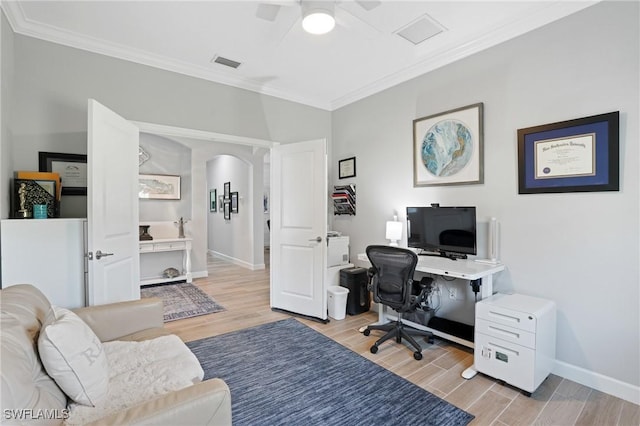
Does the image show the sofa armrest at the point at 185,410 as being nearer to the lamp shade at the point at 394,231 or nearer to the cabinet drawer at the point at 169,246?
the lamp shade at the point at 394,231

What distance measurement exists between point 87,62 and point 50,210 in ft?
4.70

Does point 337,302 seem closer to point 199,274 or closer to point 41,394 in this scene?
point 41,394

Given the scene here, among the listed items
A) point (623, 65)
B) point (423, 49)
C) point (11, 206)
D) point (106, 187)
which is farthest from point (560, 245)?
point (11, 206)

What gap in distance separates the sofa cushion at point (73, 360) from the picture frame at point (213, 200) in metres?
7.12

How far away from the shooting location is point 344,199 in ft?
14.2

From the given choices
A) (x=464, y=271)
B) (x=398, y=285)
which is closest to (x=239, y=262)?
(x=398, y=285)

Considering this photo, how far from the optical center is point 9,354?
1.07m

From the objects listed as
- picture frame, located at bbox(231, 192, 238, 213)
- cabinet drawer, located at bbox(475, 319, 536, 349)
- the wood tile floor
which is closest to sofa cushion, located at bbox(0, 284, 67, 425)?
the wood tile floor

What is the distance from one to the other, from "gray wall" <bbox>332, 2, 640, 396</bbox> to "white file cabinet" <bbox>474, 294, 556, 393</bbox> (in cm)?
24

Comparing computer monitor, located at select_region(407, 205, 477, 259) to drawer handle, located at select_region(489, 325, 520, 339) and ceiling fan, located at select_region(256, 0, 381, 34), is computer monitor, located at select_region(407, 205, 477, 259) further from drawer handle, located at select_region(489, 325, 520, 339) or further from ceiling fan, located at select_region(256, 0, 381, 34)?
ceiling fan, located at select_region(256, 0, 381, 34)

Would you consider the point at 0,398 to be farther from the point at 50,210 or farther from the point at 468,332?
the point at 468,332

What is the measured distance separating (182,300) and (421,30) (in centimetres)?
441

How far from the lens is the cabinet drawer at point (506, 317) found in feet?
7.06

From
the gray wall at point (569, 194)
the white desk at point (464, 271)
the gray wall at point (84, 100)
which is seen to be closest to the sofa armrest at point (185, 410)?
the white desk at point (464, 271)
